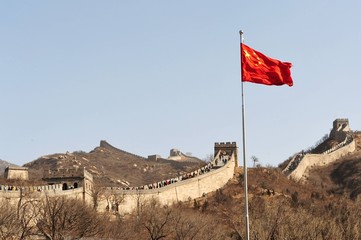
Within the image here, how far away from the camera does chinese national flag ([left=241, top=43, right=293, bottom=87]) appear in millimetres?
27578

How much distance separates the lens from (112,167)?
5733 inches

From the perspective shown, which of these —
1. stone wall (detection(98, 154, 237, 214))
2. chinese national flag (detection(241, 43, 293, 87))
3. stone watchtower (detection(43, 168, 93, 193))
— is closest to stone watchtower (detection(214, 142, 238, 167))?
stone wall (detection(98, 154, 237, 214))

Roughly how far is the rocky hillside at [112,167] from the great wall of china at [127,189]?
2745cm

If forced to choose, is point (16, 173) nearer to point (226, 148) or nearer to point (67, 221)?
point (226, 148)

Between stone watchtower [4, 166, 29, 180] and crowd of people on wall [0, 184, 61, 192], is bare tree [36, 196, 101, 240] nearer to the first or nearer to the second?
crowd of people on wall [0, 184, 61, 192]

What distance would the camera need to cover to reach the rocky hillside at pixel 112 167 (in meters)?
125

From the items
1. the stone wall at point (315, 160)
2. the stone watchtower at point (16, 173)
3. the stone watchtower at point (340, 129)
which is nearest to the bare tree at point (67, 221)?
the stone watchtower at point (16, 173)

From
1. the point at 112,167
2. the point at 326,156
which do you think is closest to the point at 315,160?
the point at 326,156

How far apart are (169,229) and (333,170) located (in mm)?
59431

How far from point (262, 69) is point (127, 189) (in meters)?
48.2

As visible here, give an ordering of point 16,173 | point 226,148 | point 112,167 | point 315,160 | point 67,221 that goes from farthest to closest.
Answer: point 112,167, point 315,160, point 226,148, point 16,173, point 67,221

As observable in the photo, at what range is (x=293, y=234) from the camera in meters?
46.3

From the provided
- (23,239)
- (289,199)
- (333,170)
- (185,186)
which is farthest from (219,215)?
(333,170)

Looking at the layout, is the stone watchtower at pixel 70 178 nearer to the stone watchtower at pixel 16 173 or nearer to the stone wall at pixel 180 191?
the stone wall at pixel 180 191
